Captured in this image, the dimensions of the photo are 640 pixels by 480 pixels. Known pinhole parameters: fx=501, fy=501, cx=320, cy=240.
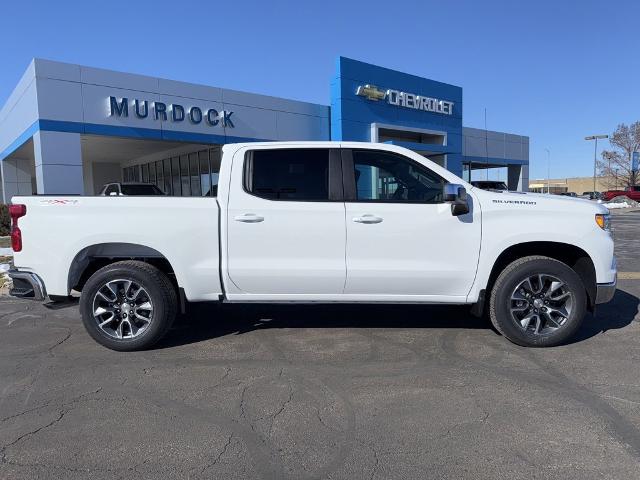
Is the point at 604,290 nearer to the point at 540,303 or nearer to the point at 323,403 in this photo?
the point at 540,303

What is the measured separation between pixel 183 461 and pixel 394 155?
135 inches

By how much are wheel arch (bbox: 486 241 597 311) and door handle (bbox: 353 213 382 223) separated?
1.28 m

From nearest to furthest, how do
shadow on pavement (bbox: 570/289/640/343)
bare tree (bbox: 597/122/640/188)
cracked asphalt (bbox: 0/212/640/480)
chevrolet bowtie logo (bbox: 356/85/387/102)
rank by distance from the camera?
cracked asphalt (bbox: 0/212/640/480) → shadow on pavement (bbox: 570/289/640/343) → chevrolet bowtie logo (bbox: 356/85/387/102) → bare tree (bbox: 597/122/640/188)

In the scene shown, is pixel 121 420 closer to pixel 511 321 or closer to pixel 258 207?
pixel 258 207

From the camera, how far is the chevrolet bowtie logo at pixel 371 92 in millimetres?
22547

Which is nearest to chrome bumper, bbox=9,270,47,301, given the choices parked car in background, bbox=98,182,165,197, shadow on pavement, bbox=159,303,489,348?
shadow on pavement, bbox=159,303,489,348

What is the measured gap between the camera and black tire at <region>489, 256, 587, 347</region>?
488cm

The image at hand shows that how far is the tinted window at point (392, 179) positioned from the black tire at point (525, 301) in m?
1.03

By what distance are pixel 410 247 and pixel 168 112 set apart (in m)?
15.8

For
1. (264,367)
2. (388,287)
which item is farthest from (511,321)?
(264,367)

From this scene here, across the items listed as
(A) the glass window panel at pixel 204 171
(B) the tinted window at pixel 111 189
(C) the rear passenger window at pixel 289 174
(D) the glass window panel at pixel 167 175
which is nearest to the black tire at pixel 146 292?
(C) the rear passenger window at pixel 289 174

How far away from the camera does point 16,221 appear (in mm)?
4953

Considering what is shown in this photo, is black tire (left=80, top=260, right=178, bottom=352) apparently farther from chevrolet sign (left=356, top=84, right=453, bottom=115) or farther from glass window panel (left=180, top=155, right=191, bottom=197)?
glass window panel (left=180, top=155, right=191, bottom=197)

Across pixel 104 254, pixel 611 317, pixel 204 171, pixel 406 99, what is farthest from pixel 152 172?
pixel 611 317
